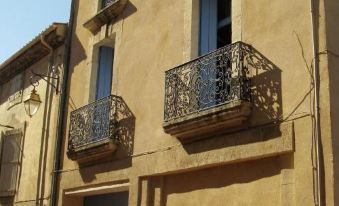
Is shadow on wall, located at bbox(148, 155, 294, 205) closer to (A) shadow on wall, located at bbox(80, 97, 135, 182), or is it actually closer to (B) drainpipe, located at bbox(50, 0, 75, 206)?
(A) shadow on wall, located at bbox(80, 97, 135, 182)

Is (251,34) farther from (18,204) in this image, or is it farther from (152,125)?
(18,204)

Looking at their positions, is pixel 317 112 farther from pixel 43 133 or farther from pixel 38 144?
pixel 38 144

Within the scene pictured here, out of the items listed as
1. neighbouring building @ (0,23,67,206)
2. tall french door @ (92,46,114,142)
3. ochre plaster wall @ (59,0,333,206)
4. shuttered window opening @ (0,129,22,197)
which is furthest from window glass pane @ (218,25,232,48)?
shuttered window opening @ (0,129,22,197)

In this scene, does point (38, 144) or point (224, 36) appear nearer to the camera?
point (224, 36)

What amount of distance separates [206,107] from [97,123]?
3135mm

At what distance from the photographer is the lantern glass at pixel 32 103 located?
1246 cm

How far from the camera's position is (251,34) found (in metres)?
7.88

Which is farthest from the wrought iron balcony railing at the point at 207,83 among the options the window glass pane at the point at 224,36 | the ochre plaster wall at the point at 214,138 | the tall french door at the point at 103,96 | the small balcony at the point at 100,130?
the tall french door at the point at 103,96

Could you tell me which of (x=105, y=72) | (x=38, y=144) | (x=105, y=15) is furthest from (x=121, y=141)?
(x=38, y=144)

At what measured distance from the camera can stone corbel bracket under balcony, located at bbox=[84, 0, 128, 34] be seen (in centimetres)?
1109

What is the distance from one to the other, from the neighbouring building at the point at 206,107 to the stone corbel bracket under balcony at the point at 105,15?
0.03 metres

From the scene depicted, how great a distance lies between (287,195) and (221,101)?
5.36 ft

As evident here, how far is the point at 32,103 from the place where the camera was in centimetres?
1269

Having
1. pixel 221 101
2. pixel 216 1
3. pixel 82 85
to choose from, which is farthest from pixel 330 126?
pixel 82 85
